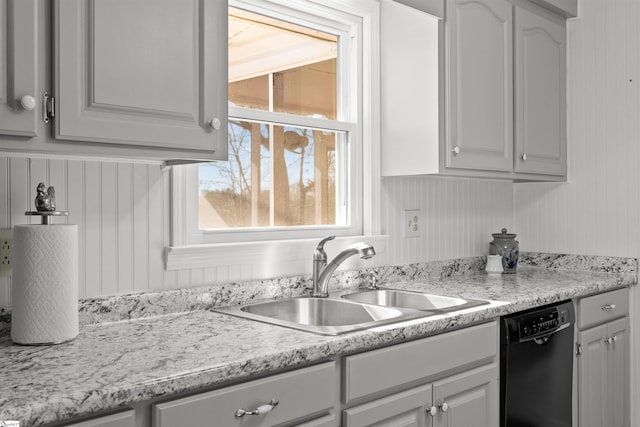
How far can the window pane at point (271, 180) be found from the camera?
2.15 meters

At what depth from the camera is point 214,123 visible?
1579 millimetres

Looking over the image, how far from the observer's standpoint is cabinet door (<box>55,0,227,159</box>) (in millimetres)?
1338

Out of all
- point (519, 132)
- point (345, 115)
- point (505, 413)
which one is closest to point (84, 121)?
point (345, 115)

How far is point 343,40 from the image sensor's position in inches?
99.7

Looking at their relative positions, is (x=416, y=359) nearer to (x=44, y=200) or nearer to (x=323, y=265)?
(x=323, y=265)

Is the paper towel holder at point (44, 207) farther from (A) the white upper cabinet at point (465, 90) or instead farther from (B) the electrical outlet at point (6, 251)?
(A) the white upper cabinet at point (465, 90)

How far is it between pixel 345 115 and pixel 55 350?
1.55 meters

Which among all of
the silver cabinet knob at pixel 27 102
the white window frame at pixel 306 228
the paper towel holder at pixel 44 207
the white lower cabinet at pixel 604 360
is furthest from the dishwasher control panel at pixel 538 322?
the silver cabinet knob at pixel 27 102

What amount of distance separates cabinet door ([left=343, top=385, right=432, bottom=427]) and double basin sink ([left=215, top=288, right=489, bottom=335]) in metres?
0.22

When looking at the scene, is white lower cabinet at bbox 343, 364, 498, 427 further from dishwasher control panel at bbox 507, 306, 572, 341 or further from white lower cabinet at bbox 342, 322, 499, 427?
dishwasher control panel at bbox 507, 306, 572, 341

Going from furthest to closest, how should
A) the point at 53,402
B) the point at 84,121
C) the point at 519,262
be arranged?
Result: the point at 519,262 < the point at 84,121 < the point at 53,402

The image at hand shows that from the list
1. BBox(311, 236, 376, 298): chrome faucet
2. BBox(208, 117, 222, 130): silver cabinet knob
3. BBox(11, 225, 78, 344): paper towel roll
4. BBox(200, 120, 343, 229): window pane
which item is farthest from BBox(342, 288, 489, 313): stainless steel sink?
BBox(11, 225, 78, 344): paper towel roll

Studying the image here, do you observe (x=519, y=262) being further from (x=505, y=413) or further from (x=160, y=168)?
(x=160, y=168)

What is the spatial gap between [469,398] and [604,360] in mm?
1076
